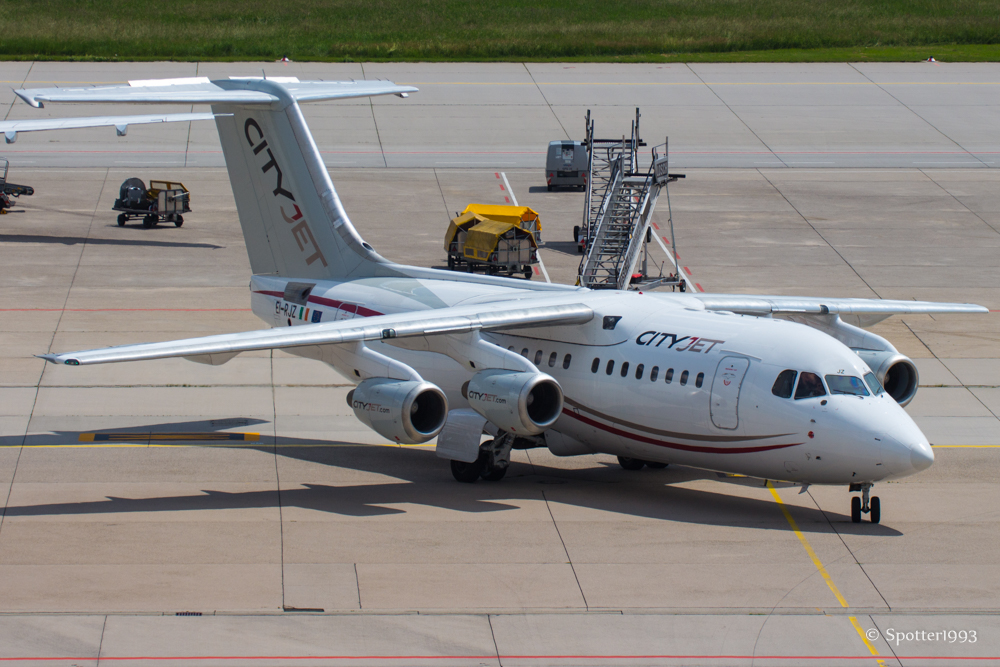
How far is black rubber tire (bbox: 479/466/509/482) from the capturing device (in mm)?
22344

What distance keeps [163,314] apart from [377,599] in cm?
1849

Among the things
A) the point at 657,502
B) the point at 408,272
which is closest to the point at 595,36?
the point at 408,272

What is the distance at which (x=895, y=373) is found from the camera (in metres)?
23.1

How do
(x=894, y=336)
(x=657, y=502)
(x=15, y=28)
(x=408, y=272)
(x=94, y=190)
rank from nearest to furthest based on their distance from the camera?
(x=657, y=502) < (x=408, y=272) < (x=894, y=336) < (x=94, y=190) < (x=15, y=28)

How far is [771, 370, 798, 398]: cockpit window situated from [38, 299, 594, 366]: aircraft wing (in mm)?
3790

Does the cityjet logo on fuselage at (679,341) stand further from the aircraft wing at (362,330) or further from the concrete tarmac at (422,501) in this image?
the concrete tarmac at (422,501)

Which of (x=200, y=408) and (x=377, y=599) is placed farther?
(x=200, y=408)

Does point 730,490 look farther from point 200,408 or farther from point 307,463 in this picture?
point 200,408

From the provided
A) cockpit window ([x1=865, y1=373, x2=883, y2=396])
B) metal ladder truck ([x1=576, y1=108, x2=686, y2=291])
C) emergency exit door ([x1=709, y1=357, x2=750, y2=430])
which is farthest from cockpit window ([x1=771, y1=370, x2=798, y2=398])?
metal ladder truck ([x1=576, y1=108, x2=686, y2=291])

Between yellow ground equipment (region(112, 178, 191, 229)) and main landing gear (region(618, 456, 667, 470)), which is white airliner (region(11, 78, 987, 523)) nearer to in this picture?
main landing gear (region(618, 456, 667, 470))

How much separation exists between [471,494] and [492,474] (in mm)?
926

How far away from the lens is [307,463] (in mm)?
23297

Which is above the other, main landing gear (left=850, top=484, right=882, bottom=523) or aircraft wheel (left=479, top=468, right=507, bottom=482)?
main landing gear (left=850, top=484, right=882, bottom=523)

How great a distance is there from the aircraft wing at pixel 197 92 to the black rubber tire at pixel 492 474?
27.0 ft
